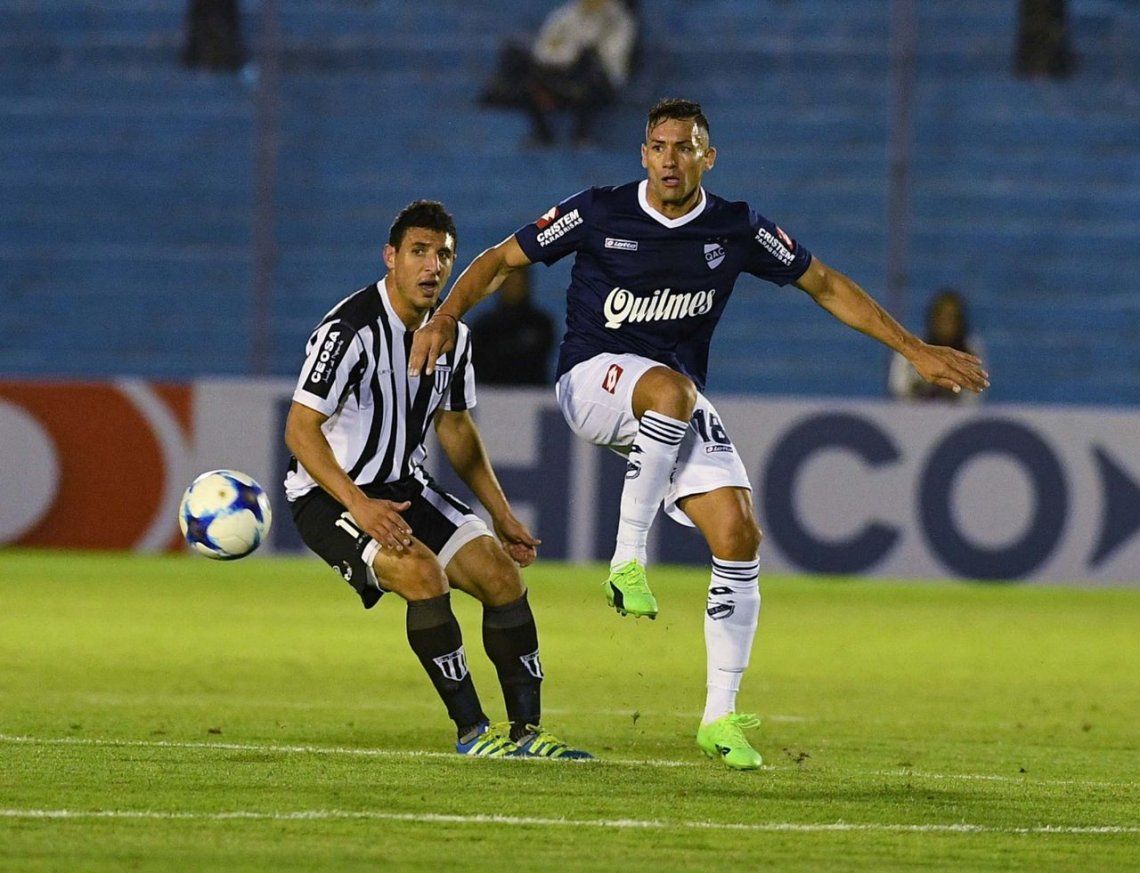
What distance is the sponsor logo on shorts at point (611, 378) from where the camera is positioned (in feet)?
23.5

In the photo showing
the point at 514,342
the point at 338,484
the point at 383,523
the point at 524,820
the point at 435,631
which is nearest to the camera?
the point at 524,820

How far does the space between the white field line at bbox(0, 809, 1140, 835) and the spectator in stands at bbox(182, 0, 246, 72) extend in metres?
13.3

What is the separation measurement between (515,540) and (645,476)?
2.09 feet

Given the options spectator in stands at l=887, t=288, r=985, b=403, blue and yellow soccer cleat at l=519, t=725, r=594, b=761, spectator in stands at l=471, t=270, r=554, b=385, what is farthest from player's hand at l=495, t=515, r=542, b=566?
spectator in stands at l=471, t=270, r=554, b=385

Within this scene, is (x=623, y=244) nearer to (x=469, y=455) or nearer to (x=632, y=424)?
(x=632, y=424)

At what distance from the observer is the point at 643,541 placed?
709 cm

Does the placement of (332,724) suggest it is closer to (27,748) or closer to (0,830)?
(27,748)

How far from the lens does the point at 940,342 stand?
14.4m

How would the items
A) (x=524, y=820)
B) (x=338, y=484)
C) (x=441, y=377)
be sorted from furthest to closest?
(x=441, y=377) → (x=338, y=484) → (x=524, y=820)

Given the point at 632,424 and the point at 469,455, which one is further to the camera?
the point at 469,455

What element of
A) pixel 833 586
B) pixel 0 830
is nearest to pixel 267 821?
pixel 0 830

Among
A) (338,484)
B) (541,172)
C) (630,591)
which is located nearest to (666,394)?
(630,591)

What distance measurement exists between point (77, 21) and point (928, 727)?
1278 centimetres

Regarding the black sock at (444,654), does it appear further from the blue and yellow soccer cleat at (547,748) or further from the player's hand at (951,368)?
the player's hand at (951,368)
